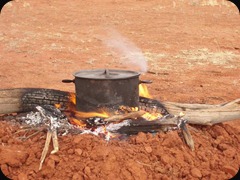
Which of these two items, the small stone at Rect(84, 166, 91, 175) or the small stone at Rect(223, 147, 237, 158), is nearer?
the small stone at Rect(84, 166, 91, 175)

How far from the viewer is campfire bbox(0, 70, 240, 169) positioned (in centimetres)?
462

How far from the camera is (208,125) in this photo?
5363 mm

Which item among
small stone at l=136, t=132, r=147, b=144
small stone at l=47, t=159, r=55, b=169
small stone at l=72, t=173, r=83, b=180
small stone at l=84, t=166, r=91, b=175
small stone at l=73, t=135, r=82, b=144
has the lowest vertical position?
small stone at l=72, t=173, r=83, b=180

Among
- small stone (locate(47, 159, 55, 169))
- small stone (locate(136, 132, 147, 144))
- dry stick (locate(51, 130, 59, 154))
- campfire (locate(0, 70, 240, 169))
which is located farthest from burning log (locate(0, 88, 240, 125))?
small stone (locate(47, 159, 55, 169))

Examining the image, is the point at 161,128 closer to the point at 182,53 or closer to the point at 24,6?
the point at 182,53

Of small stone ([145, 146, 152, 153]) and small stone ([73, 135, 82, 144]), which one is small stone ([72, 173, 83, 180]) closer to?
small stone ([73, 135, 82, 144])

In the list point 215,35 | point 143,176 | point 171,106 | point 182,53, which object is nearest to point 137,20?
point 215,35

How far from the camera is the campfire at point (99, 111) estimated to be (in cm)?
462

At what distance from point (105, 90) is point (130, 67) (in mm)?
5825

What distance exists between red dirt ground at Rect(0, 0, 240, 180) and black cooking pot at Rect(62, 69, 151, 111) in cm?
50

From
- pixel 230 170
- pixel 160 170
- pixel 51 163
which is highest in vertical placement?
pixel 51 163

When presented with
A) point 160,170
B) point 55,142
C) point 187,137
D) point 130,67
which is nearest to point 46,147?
point 55,142

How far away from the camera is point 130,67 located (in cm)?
1043

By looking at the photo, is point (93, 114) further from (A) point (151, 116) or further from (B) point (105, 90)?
(A) point (151, 116)
